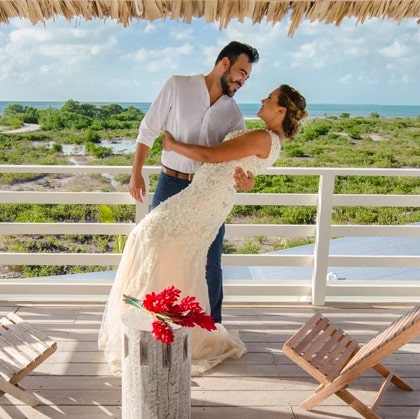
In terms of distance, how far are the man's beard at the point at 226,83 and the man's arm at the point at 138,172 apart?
496 millimetres

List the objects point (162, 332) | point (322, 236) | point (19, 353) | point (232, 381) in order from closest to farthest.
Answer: point (162, 332) < point (19, 353) < point (232, 381) < point (322, 236)

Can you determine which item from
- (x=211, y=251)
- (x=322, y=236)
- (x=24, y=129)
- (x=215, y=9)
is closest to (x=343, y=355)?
(x=211, y=251)

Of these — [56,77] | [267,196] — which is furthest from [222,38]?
[267,196]

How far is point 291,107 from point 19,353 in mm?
1616

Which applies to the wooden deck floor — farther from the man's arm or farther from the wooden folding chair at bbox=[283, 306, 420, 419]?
the man's arm

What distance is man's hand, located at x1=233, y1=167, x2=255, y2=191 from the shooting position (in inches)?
104

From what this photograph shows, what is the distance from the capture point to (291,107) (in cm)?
261

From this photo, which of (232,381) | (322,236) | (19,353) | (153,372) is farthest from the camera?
(322,236)

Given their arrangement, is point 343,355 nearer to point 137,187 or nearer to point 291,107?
point 291,107

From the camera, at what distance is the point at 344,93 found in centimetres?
2838

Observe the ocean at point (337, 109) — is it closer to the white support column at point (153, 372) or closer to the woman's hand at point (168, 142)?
the woman's hand at point (168, 142)

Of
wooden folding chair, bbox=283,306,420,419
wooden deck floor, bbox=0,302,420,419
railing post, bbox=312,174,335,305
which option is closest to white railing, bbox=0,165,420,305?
railing post, bbox=312,174,335,305

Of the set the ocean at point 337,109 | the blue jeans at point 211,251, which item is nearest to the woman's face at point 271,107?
the blue jeans at point 211,251

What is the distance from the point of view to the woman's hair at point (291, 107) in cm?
259
